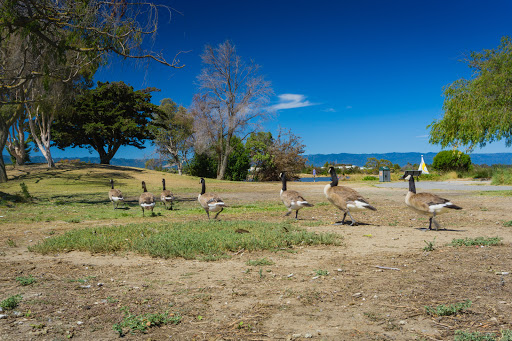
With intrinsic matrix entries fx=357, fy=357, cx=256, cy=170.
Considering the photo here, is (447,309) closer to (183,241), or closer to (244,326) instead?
(244,326)

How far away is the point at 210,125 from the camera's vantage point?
44875 mm

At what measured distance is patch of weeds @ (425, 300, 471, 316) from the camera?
420 cm

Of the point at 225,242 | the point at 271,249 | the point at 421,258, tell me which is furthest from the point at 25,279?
the point at 421,258

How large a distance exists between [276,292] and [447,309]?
216cm

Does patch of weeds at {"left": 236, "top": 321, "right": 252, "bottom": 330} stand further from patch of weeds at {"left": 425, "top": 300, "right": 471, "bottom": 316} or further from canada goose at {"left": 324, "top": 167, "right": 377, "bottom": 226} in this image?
canada goose at {"left": 324, "top": 167, "right": 377, "bottom": 226}

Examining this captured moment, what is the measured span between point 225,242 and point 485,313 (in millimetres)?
4857

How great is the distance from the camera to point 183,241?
7.75 metres

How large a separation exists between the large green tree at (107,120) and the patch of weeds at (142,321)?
38879 mm

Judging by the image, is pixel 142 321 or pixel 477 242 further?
pixel 477 242

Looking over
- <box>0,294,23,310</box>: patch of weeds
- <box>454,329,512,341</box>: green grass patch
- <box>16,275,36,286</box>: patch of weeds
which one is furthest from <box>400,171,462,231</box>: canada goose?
<box>0,294,23,310</box>: patch of weeds

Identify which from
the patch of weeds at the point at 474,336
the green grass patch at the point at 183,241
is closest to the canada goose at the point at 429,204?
the green grass patch at the point at 183,241

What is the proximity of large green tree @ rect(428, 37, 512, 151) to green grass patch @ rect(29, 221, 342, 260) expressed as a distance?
25734 millimetres

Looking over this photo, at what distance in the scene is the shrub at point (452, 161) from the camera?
40406 millimetres

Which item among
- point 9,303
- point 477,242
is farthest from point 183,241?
point 477,242
